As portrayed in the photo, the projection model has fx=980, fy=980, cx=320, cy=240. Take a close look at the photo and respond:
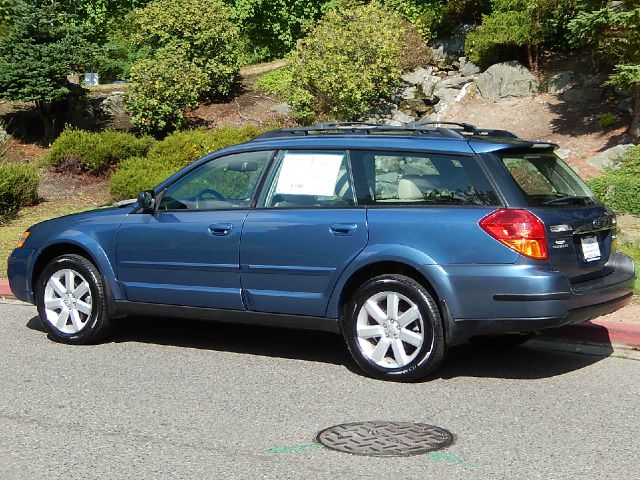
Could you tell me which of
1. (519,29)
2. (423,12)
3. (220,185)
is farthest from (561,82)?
(220,185)

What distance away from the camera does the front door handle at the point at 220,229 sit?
7.38 metres

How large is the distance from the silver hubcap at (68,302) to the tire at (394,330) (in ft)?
7.97

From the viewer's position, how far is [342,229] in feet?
22.7

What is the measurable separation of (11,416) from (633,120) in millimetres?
15245

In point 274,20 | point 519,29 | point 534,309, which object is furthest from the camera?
point 274,20

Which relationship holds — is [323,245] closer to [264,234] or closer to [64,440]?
[264,234]

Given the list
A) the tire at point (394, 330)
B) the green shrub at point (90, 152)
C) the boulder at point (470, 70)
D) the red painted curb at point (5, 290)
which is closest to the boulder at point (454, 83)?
the boulder at point (470, 70)

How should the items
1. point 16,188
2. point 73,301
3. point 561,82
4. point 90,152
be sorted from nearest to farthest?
1. point 73,301
2. point 16,188
3. point 90,152
4. point 561,82

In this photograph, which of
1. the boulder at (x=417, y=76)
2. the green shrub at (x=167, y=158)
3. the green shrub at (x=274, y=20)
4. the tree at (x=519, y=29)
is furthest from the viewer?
the green shrub at (x=274, y=20)

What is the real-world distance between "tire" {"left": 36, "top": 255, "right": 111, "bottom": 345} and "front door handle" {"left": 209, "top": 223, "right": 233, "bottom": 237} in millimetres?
1196

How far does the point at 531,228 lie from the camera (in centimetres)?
638

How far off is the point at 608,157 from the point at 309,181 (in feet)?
37.9

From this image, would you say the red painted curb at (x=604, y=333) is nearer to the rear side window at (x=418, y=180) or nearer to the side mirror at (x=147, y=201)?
the rear side window at (x=418, y=180)

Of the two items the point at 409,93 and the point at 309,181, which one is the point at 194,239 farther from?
the point at 409,93
